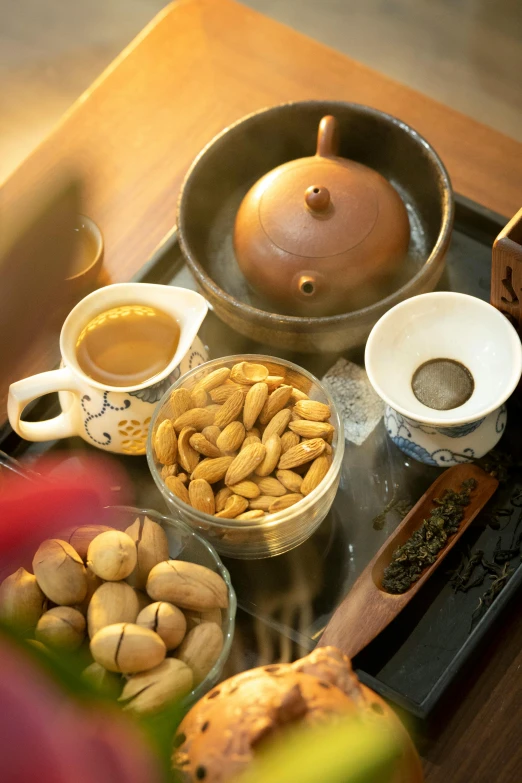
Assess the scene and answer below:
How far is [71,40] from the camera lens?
1.86m

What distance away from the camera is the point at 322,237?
0.84 metres

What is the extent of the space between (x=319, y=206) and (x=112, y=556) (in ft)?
1.26

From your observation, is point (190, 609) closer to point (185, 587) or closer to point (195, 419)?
point (185, 587)

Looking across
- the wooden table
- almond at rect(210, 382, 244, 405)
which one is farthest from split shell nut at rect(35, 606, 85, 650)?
the wooden table

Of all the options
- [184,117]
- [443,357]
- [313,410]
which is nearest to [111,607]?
[313,410]

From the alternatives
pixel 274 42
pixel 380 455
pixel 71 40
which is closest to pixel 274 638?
pixel 380 455

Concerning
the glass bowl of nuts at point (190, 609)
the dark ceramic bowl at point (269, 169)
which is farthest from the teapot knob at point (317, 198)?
the glass bowl of nuts at point (190, 609)

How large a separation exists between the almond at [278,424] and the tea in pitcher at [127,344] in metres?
0.12

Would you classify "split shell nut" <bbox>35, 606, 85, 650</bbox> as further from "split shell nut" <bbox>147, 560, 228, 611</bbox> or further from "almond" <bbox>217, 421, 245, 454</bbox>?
"almond" <bbox>217, 421, 245, 454</bbox>

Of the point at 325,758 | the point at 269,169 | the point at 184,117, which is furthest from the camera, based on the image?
the point at 184,117

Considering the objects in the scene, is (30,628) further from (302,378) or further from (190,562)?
(302,378)

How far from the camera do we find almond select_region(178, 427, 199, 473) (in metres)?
0.76

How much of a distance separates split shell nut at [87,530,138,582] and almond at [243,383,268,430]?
160 mm

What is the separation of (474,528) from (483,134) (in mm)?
505
